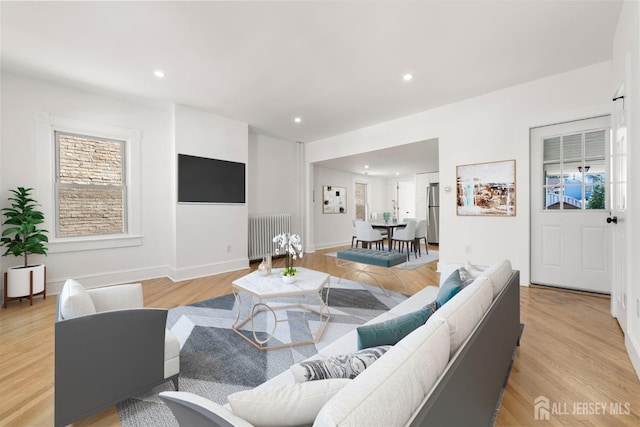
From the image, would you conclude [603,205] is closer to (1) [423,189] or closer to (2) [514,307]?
(2) [514,307]

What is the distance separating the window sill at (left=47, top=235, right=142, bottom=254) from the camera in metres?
3.67

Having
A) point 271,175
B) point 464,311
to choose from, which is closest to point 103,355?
point 464,311

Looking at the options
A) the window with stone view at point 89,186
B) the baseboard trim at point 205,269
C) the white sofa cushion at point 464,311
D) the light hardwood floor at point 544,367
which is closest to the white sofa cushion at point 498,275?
the white sofa cushion at point 464,311

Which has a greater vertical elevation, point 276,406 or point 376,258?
point 276,406

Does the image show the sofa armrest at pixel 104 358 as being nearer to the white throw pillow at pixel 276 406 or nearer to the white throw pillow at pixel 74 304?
the white throw pillow at pixel 74 304

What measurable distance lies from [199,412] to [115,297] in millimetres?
1691

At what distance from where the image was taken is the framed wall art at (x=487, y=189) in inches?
153

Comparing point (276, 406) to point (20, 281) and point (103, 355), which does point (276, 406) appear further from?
point (20, 281)

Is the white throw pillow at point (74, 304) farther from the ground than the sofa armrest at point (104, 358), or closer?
farther from the ground

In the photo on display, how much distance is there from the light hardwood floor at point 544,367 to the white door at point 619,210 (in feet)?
0.86

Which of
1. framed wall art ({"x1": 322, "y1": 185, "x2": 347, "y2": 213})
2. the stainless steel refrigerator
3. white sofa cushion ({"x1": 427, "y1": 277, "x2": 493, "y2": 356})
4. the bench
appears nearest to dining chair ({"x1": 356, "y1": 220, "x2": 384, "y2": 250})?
framed wall art ({"x1": 322, "y1": 185, "x2": 347, "y2": 213})

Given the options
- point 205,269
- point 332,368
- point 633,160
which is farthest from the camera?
point 205,269

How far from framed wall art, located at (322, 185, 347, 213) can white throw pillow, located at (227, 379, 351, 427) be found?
6.97 m

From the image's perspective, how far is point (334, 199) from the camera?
8008 mm
